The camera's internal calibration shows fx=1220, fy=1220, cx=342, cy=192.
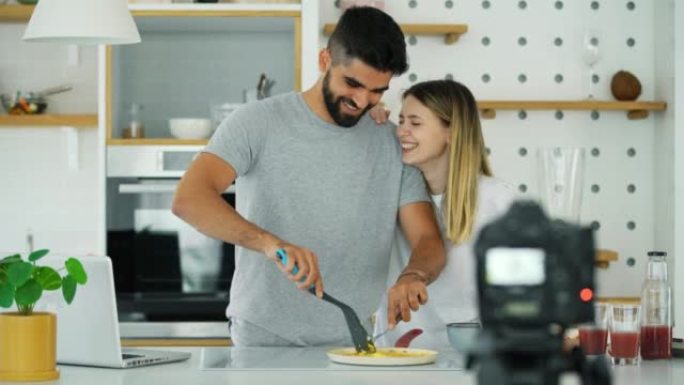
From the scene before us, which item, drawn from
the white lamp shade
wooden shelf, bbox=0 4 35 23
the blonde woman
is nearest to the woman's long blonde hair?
the blonde woman

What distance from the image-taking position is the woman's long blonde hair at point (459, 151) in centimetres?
326

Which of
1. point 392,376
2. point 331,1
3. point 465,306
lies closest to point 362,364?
point 392,376

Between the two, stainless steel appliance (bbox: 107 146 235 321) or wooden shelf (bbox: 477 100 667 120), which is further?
wooden shelf (bbox: 477 100 667 120)

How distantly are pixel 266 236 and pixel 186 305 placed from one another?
2.13 meters

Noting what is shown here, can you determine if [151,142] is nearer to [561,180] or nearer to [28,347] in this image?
[28,347]

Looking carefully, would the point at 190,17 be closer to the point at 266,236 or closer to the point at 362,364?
the point at 266,236

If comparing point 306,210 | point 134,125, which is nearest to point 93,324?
point 306,210

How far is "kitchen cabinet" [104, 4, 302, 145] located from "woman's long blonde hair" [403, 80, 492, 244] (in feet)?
5.10

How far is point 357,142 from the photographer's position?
10.7 ft

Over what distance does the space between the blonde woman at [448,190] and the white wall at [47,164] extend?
2364 millimetres

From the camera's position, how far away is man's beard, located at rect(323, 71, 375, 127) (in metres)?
3.17

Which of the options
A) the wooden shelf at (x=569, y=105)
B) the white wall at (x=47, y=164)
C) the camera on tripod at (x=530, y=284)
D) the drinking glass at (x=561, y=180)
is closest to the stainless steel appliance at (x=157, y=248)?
the white wall at (x=47, y=164)

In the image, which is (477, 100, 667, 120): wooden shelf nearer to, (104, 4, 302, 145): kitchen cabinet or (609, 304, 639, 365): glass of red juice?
(104, 4, 302, 145): kitchen cabinet

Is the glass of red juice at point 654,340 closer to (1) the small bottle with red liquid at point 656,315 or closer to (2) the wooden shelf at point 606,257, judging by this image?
(1) the small bottle with red liquid at point 656,315
